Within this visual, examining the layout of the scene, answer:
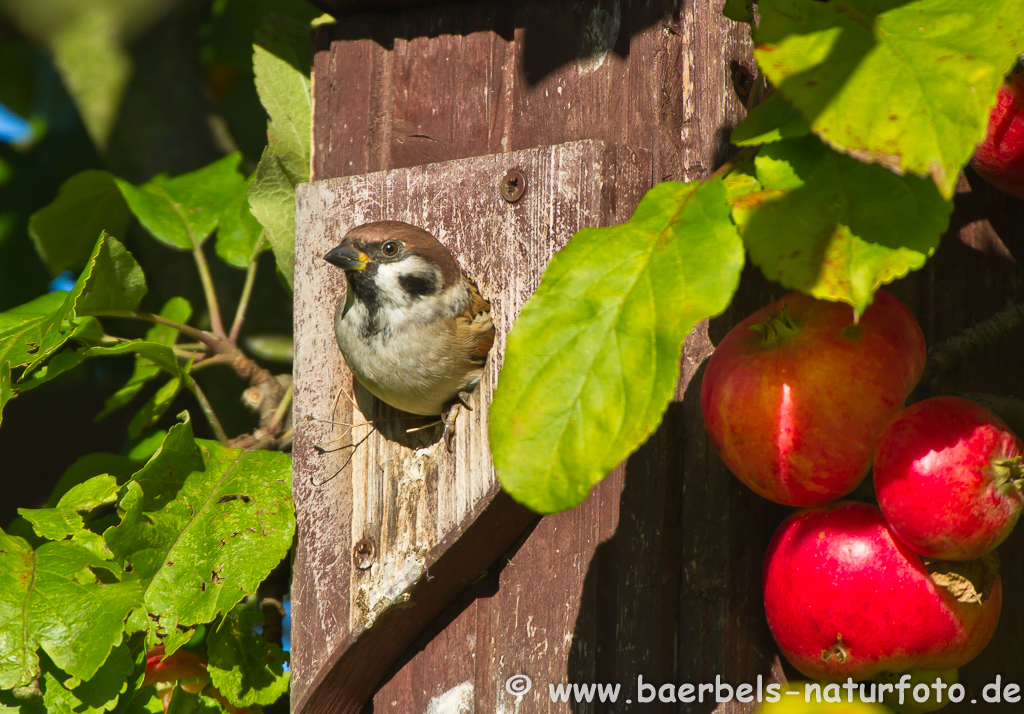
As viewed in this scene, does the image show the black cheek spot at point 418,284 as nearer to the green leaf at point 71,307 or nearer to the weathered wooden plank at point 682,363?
the weathered wooden plank at point 682,363

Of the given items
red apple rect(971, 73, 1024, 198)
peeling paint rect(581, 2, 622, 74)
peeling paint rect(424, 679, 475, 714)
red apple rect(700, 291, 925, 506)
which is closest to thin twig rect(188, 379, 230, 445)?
peeling paint rect(424, 679, 475, 714)

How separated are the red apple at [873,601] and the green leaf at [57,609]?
1146 mm

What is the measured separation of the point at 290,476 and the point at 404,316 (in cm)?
46

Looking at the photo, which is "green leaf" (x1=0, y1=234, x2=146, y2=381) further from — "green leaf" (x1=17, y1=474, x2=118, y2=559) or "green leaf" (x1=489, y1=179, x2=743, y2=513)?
"green leaf" (x1=489, y1=179, x2=743, y2=513)

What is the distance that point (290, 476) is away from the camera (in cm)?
217

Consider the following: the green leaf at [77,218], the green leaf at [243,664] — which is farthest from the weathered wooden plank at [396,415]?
the green leaf at [77,218]

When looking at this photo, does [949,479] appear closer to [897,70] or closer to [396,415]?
[897,70]

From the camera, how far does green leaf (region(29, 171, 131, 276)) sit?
2646 mm

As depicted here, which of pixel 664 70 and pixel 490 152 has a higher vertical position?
pixel 664 70

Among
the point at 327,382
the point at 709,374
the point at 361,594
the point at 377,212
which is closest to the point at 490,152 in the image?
the point at 377,212

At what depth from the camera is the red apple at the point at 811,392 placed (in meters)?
1.46

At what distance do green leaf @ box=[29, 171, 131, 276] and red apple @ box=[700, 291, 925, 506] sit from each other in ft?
6.00

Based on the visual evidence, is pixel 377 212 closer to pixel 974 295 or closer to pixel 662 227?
pixel 662 227

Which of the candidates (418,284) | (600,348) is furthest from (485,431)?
(600,348)
